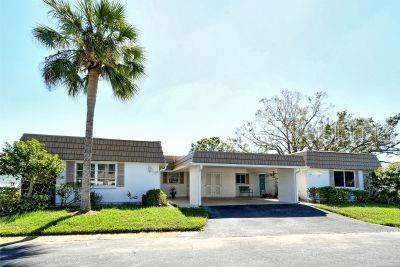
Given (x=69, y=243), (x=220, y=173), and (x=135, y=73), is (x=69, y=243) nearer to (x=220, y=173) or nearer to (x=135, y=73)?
(x=135, y=73)

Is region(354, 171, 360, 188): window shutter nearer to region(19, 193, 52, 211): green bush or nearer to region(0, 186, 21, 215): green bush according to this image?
region(19, 193, 52, 211): green bush

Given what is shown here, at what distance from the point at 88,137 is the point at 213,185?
541 inches

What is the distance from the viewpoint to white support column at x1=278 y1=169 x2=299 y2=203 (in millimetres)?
20125

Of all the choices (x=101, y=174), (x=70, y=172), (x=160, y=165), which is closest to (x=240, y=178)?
(x=160, y=165)

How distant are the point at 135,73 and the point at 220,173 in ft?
43.6

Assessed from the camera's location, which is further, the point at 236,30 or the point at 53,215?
the point at 236,30

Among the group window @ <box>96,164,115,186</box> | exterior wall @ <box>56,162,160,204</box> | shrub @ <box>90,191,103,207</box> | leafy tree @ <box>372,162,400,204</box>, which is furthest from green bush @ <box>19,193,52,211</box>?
leafy tree @ <box>372,162,400,204</box>

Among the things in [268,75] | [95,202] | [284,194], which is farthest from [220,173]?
[95,202]

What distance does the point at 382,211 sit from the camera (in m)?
17.3

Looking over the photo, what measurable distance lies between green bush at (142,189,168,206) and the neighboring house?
1.23 meters

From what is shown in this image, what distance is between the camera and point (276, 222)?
552 inches

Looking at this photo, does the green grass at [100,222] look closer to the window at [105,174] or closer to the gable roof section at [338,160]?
the window at [105,174]

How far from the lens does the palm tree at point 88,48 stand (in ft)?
43.9

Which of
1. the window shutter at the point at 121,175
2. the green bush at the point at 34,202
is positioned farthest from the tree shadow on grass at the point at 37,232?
the window shutter at the point at 121,175
